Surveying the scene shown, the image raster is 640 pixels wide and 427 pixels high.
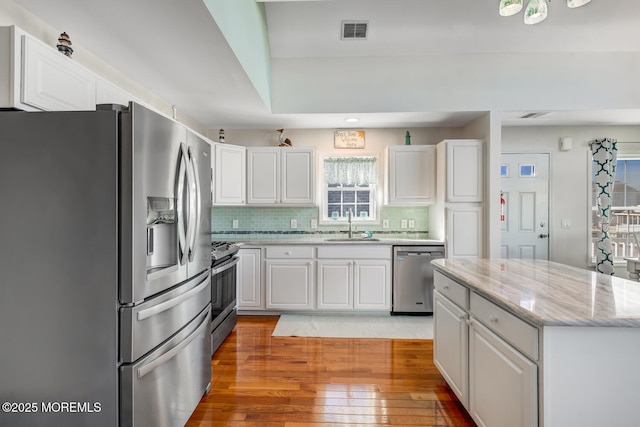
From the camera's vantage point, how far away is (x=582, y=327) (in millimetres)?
1197

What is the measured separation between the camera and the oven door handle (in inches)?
114

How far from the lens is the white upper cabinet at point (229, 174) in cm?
390

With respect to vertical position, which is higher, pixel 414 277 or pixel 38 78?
pixel 38 78

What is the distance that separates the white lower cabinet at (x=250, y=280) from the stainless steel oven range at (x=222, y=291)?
0.63ft

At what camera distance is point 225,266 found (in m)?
3.22

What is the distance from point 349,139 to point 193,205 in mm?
2971

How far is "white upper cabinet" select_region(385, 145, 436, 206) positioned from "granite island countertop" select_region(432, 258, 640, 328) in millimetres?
1892

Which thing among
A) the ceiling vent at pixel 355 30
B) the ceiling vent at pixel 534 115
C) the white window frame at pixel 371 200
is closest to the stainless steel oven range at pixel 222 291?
the white window frame at pixel 371 200

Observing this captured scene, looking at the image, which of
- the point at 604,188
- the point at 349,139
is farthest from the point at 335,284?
the point at 604,188

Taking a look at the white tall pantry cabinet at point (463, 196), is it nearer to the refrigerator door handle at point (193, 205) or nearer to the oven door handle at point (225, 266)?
the oven door handle at point (225, 266)

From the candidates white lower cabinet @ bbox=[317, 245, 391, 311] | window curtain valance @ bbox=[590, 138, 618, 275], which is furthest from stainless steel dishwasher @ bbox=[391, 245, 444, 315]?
window curtain valance @ bbox=[590, 138, 618, 275]

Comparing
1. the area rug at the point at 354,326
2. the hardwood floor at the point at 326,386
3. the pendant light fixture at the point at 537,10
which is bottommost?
the hardwood floor at the point at 326,386

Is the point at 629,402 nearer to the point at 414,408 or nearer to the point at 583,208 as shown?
the point at 414,408

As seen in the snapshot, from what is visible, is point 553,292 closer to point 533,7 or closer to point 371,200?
point 533,7
